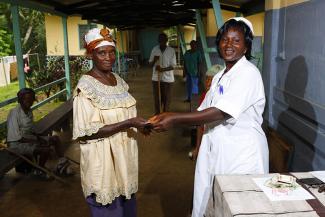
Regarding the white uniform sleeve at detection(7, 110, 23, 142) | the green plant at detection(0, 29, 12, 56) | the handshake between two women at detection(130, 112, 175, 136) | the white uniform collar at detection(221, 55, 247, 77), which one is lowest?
the white uniform sleeve at detection(7, 110, 23, 142)

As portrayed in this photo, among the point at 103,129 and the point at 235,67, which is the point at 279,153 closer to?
the point at 235,67

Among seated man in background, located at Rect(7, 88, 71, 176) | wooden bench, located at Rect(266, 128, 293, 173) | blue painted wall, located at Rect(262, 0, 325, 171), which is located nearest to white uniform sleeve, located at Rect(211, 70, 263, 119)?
blue painted wall, located at Rect(262, 0, 325, 171)

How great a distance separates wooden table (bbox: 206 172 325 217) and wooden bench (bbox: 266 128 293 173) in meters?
1.23

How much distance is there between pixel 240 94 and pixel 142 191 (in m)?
2.71

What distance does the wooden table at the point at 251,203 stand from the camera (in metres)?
1.46

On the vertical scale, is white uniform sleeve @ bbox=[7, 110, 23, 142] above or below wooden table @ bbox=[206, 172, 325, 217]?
below

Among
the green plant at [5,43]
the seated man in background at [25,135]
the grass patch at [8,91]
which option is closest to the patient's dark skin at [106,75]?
the seated man in background at [25,135]

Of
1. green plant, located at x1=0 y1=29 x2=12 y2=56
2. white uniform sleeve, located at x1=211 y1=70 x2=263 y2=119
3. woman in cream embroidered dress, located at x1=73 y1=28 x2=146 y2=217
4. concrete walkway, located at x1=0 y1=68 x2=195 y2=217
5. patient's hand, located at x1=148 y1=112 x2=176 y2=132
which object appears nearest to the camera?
white uniform sleeve, located at x1=211 y1=70 x2=263 y2=119

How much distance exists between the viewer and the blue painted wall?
2590mm

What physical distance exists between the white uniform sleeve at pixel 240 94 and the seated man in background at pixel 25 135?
348 cm

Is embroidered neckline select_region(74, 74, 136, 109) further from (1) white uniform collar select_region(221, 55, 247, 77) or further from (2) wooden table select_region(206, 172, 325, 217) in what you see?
(2) wooden table select_region(206, 172, 325, 217)

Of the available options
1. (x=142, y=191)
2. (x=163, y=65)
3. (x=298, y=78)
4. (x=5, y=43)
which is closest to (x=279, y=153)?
(x=298, y=78)

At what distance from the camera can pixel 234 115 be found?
78.3 inches

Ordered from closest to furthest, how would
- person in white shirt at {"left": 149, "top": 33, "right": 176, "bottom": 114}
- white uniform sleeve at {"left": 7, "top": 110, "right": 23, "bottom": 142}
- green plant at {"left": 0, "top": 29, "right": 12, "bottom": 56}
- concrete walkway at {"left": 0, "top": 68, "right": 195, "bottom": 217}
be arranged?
concrete walkway at {"left": 0, "top": 68, "right": 195, "bottom": 217}
white uniform sleeve at {"left": 7, "top": 110, "right": 23, "bottom": 142}
person in white shirt at {"left": 149, "top": 33, "right": 176, "bottom": 114}
green plant at {"left": 0, "top": 29, "right": 12, "bottom": 56}
